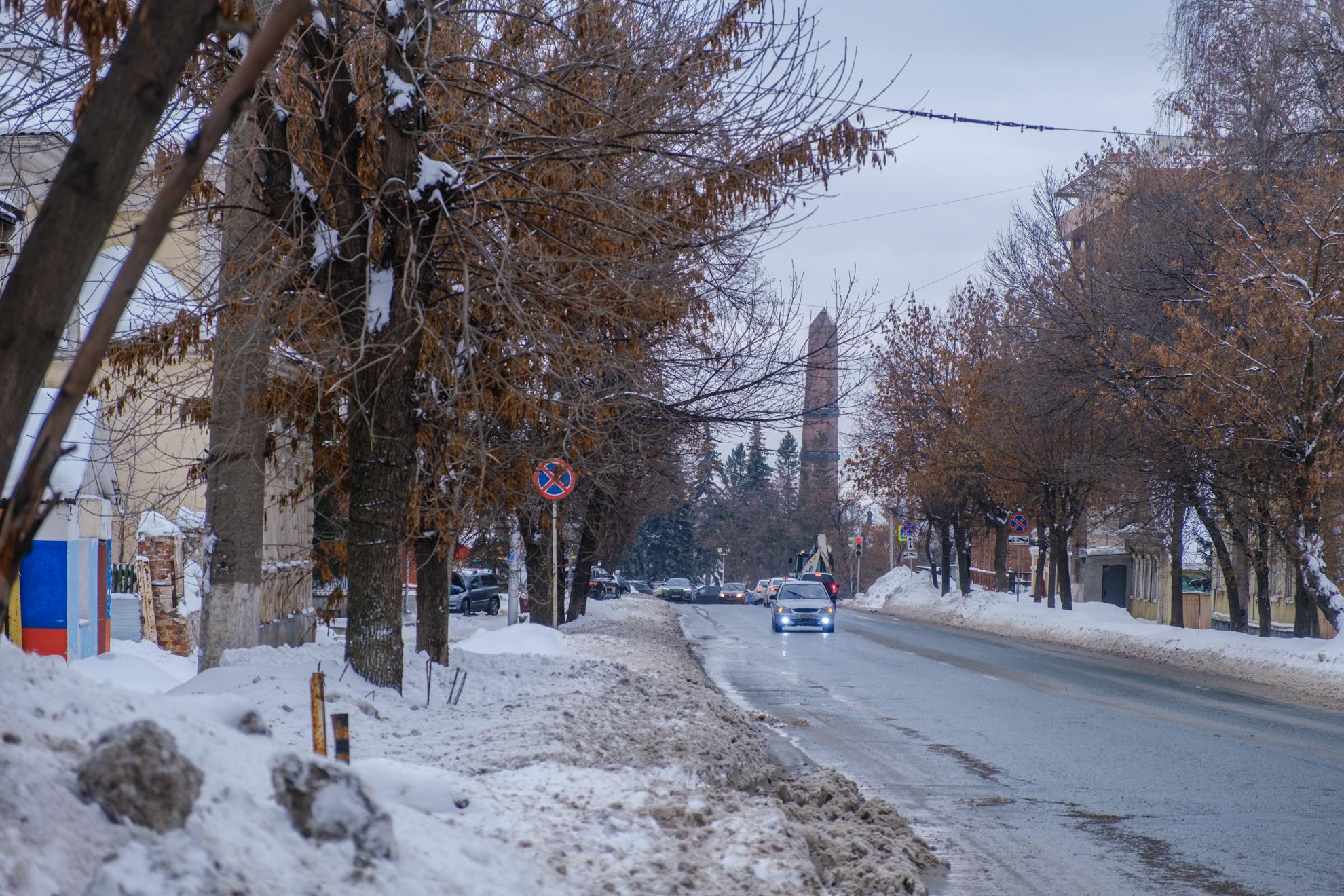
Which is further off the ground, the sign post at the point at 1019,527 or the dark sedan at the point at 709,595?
the sign post at the point at 1019,527

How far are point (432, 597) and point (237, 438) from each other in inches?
152

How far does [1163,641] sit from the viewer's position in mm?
28547

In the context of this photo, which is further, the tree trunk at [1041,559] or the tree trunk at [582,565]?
the tree trunk at [1041,559]

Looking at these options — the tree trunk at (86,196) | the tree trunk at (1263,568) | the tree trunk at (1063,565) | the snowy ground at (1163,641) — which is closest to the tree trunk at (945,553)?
the snowy ground at (1163,641)

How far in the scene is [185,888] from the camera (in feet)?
11.3

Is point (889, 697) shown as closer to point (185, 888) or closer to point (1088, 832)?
point (1088, 832)

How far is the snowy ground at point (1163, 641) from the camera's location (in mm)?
20828

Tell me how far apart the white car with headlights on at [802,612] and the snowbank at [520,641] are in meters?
17.7

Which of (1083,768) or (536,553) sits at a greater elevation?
(536,553)

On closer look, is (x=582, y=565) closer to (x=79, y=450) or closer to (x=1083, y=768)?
(x=79, y=450)

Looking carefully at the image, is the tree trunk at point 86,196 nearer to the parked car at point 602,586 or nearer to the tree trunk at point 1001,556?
the tree trunk at point 1001,556

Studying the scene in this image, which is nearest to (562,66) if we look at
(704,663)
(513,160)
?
(513,160)

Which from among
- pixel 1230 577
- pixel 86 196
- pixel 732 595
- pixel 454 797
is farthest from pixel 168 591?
pixel 732 595

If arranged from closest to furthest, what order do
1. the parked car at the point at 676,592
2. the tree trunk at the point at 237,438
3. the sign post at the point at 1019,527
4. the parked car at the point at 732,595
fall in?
the tree trunk at the point at 237,438
the sign post at the point at 1019,527
the parked car at the point at 676,592
the parked car at the point at 732,595
